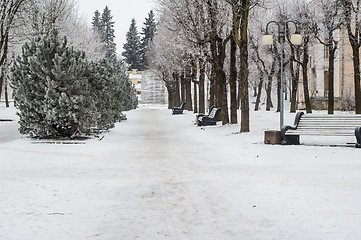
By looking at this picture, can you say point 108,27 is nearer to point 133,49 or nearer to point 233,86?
point 133,49

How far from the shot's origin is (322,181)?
8.95m

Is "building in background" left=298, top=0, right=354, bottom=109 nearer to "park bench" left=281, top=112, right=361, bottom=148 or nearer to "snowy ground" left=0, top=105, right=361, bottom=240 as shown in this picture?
"park bench" left=281, top=112, right=361, bottom=148

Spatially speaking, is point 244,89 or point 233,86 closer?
point 244,89

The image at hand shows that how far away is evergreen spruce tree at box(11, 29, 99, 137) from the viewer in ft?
Result: 52.9

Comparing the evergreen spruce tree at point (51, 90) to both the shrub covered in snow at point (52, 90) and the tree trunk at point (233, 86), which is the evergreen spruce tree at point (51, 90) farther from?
the tree trunk at point (233, 86)

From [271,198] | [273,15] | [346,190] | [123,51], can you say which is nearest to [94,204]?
[271,198]

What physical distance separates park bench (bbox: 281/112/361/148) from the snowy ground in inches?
42.1

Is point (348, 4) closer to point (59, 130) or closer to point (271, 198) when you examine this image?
point (59, 130)

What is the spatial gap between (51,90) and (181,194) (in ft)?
31.3

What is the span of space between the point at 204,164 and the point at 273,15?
32.6 m

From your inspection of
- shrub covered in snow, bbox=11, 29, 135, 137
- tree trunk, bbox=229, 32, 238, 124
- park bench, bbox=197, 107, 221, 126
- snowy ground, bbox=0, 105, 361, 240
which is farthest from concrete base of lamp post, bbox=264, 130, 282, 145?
park bench, bbox=197, 107, 221, 126

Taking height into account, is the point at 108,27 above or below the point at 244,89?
above

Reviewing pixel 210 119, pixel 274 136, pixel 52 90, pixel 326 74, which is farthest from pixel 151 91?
pixel 274 136

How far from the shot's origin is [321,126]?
1524cm
